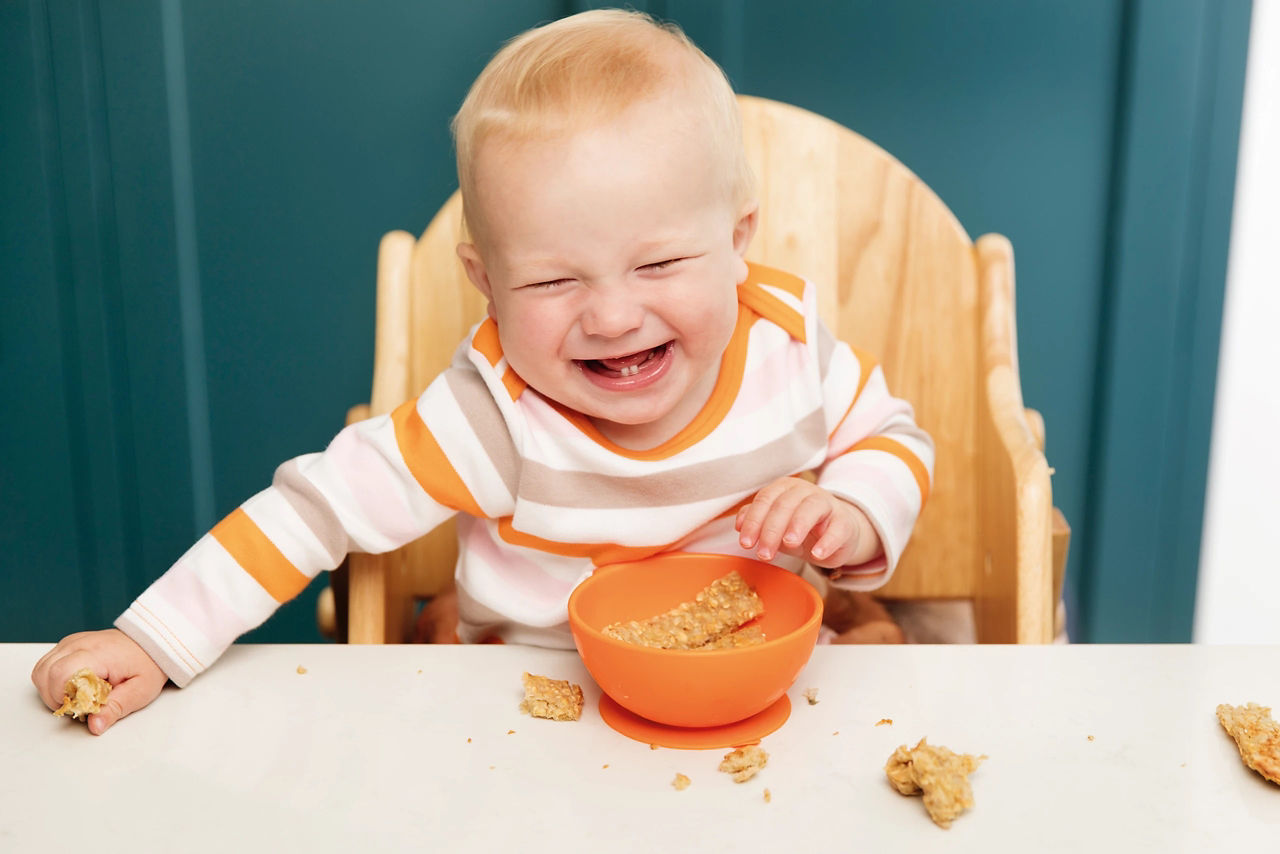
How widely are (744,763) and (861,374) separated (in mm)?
472

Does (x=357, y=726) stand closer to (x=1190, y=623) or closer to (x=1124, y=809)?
(x=1124, y=809)

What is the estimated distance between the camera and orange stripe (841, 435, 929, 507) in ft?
2.94

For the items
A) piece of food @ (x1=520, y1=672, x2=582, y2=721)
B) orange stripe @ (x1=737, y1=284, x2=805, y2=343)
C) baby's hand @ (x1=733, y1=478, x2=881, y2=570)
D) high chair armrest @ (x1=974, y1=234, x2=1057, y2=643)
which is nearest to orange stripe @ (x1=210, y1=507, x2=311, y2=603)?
piece of food @ (x1=520, y1=672, x2=582, y2=721)

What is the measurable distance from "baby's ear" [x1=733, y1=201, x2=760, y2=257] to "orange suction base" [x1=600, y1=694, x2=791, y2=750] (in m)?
0.39

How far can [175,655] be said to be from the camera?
0.68 m

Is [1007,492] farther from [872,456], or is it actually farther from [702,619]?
[702,619]

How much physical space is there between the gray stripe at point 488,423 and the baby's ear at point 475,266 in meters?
0.07

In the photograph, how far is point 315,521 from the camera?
803 mm

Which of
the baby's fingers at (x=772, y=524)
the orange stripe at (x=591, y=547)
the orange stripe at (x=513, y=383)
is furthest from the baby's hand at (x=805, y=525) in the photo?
the orange stripe at (x=513, y=383)

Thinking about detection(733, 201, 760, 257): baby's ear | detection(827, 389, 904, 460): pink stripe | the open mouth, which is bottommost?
detection(827, 389, 904, 460): pink stripe

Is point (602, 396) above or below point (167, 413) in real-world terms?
above

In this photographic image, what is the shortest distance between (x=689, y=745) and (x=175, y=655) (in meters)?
0.32

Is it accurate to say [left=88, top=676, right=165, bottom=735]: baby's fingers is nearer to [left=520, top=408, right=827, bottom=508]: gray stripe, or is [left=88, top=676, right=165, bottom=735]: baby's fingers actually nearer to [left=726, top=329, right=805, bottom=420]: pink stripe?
[left=520, top=408, right=827, bottom=508]: gray stripe

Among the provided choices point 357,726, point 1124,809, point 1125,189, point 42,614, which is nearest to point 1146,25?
point 1125,189
